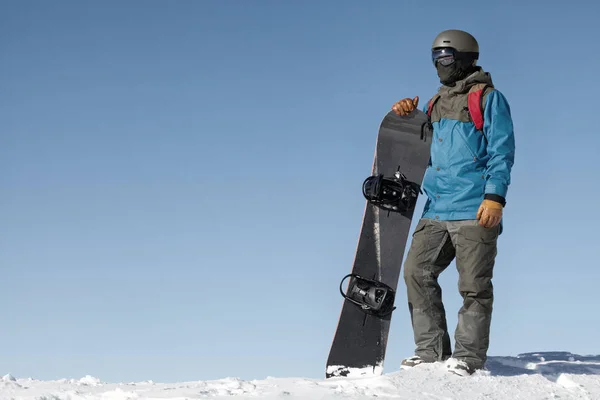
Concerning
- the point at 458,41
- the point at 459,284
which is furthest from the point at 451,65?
the point at 459,284

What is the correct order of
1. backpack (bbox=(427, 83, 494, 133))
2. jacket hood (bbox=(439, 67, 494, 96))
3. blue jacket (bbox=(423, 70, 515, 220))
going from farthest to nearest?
jacket hood (bbox=(439, 67, 494, 96)) → backpack (bbox=(427, 83, 494, 133)) → blue jacket (bbox=(423, 70, 515, 220))

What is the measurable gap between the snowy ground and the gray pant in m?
0.27

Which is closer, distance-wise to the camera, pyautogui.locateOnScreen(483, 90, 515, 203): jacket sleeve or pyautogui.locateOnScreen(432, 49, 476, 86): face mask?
pyautogui.locateOnScreen(483, 90, 515, 203): jacket sleeve

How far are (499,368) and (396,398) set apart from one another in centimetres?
238

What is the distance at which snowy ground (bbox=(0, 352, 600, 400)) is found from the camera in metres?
4.46

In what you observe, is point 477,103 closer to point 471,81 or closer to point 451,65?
point 471,81

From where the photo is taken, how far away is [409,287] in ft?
19.0

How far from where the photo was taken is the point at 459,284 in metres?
5.57

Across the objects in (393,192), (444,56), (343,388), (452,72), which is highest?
(444,56)

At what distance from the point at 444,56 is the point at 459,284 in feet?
5.79

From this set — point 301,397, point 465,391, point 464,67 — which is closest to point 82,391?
point 301,397

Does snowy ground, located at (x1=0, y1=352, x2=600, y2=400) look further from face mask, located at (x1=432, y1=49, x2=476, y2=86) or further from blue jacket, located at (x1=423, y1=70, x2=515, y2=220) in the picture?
face mask, located at (x1=432, y1=49, x2=476, y2=86)

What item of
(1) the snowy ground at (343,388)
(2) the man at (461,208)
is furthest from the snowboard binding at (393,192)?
(1) the snowy ground at (343,388)

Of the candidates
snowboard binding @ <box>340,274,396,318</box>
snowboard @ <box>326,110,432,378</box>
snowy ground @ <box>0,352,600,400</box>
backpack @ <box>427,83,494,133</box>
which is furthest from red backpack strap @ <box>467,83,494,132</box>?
snowy ground @ <box>0,352,600,400</box>
